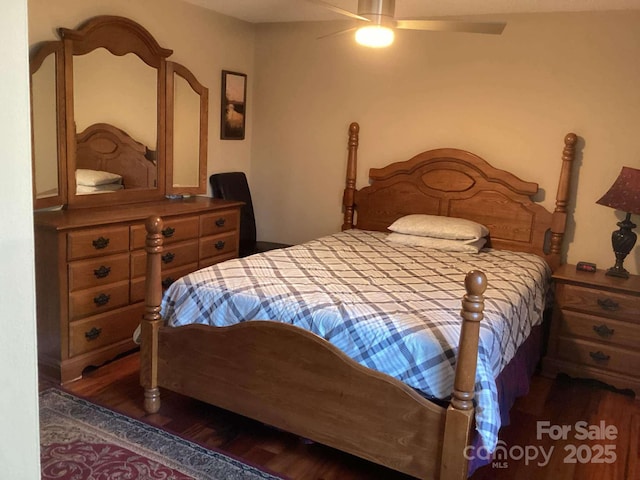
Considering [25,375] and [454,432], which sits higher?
[25,375]

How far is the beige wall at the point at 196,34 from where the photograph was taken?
Result: 3121mm

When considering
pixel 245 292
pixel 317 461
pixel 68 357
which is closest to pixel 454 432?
pixel 317 461

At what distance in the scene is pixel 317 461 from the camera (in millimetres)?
2375

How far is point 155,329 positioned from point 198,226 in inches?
48.2

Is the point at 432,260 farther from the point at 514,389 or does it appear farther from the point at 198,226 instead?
the point at 198,226

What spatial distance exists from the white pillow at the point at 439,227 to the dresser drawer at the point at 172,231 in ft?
4.45

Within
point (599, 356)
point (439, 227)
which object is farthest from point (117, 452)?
point (599, 356)

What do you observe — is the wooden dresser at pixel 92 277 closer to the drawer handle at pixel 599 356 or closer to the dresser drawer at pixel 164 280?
the dresser drawer at pixel 164 280

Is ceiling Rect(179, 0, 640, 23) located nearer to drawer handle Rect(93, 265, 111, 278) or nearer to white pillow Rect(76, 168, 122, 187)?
white pillow Rect(76, 168, 122, 187)

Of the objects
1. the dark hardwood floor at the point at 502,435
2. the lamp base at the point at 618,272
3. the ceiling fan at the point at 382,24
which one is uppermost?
the ceiling fan at the point at 382,24

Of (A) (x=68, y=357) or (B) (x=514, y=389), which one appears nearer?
(B) (x=514, y=389)

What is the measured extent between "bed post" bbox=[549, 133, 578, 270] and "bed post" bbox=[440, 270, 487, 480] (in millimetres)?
2006

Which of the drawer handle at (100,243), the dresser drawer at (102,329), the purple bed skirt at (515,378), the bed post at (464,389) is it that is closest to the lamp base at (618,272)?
the purple bed skirt at (515,378)

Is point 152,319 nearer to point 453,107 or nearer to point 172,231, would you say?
point 172,231
